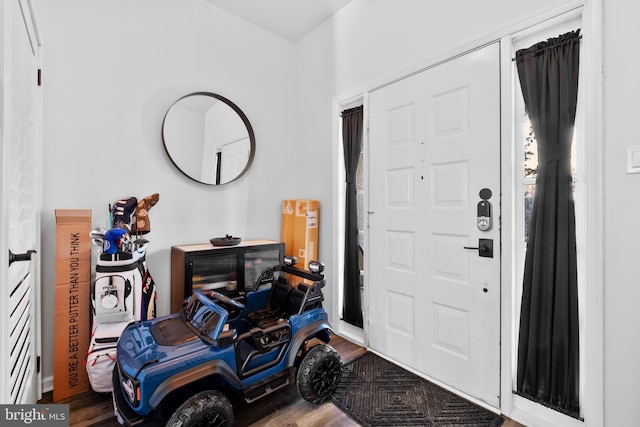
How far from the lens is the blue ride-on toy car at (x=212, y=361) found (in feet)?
4.49

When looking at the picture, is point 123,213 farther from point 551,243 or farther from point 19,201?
point 551,243

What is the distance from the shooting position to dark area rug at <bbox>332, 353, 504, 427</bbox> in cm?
174

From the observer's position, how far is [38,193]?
76.8 inches

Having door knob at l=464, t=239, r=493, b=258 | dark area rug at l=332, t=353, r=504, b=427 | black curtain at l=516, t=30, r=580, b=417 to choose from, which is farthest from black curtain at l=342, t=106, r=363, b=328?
black curtain at l=516, t=30, r=580, b=417

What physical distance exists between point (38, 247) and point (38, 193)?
1.14 feet

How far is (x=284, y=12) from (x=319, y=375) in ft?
10.3

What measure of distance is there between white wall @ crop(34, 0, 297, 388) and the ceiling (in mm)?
103

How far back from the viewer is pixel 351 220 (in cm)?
288

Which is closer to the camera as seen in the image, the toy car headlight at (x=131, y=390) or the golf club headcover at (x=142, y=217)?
the toy car headlight at (x=131, y=390)

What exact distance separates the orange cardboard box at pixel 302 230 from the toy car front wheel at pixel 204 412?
5.28 feet

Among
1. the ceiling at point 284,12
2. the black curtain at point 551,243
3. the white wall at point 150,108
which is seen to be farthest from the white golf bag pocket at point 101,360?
the ceiling at point 284,12

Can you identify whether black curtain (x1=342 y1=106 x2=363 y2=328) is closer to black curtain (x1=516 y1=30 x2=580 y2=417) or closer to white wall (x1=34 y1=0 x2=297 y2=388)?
white wall (x1=34 y1=0 x2=297 y2=388)

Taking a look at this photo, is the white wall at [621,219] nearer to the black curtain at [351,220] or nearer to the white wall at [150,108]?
the black curtain at [351,220]

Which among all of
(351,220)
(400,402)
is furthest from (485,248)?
(351,220)
